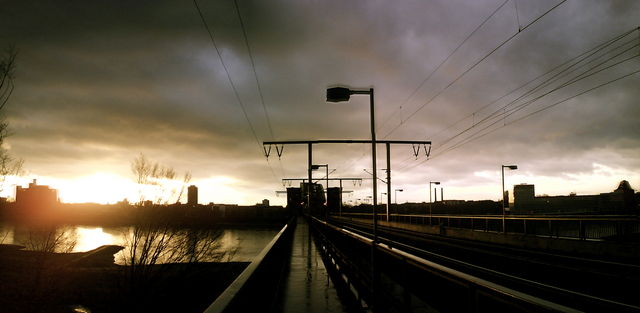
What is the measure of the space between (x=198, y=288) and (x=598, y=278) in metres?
55.7

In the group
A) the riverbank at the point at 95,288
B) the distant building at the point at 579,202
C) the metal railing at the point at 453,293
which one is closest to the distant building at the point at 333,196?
the riverbank at the point at 95,288

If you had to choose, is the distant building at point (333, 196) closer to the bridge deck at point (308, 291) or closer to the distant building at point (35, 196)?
the bridge deck at point (308, 291)

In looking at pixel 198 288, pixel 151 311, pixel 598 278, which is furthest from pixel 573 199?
pixel 598 278

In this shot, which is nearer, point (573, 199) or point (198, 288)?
point (198, 288)

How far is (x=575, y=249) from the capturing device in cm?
1752

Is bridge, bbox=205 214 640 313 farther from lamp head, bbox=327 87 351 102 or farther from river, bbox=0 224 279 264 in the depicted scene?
river, bbox=0 224 279 264

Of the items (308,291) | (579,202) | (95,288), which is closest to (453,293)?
(308,291)

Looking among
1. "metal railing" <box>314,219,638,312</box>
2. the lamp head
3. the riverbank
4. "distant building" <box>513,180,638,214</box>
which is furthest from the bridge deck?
"distant building" <box>513,180,638,214</box>

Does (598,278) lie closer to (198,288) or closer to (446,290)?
(446,290)

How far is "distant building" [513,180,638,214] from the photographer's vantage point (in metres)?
44.8

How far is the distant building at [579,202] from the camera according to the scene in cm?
4481

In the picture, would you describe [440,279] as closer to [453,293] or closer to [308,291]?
[453,293]

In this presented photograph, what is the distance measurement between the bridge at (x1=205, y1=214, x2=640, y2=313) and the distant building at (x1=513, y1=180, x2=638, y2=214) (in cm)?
2658

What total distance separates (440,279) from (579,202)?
134146 mm
